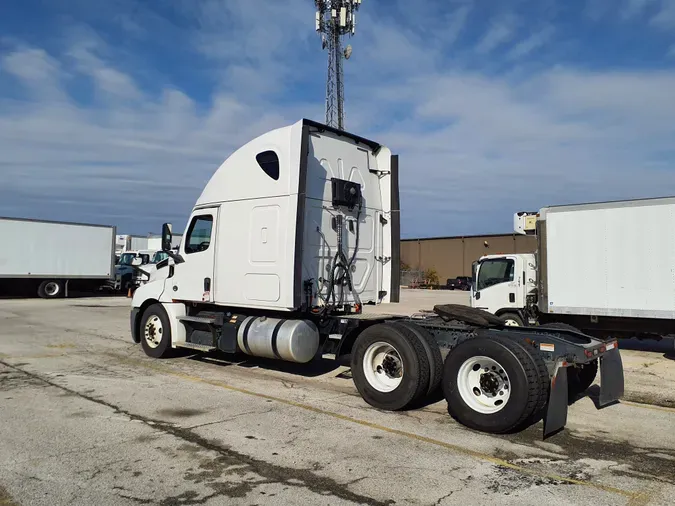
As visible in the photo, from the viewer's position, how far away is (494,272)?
13.7m

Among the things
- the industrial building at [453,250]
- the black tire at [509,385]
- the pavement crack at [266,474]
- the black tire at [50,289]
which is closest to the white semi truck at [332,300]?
the black tire at [509,385]

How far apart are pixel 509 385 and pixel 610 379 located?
1.70 metres

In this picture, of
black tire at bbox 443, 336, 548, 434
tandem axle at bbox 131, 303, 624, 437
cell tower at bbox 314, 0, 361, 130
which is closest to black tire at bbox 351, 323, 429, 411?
Result: tandem axle at bbox 131, 303, 624, 437

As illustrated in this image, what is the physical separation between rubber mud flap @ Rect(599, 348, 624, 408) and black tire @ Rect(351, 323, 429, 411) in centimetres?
204

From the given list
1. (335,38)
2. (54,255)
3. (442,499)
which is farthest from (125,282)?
(442,499)

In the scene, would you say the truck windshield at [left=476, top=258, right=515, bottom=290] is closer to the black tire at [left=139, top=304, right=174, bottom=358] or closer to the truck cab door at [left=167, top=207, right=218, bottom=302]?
the truck cab door at [left=167, top=207, right=218, bottom=302]

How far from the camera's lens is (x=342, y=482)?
14.6 ft

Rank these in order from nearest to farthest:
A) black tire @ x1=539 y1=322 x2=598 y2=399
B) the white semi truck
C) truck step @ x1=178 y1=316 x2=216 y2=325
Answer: the white semi truck < black tire @ x1=539 y1=322 x2=598 y2=399 < truck step @ x1=178 y1=316 x2=216 y2=325

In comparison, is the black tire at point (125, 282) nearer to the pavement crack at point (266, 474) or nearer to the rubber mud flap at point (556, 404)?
the pavement crack at point (266, 474)

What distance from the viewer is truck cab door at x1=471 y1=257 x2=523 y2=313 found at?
13.2 meters

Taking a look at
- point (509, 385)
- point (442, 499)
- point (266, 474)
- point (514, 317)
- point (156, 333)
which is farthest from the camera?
point (514, 317)

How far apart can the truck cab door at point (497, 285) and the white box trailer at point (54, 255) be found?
68.9 feet

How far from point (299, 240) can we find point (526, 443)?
3.84m

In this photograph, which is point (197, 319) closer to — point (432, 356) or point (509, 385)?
point (432, 356)
